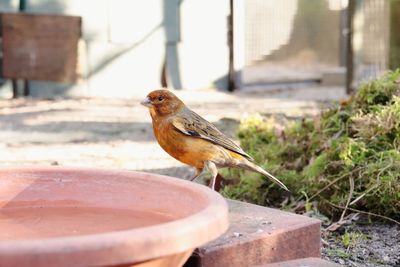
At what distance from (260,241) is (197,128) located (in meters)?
1.07

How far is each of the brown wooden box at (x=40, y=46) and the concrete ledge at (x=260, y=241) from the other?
24.9 ft

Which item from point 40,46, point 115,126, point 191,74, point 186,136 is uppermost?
point 40,46

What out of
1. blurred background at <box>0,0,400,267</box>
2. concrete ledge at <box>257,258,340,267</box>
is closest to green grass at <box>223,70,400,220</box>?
blurred background at <box>0,0,400,267</box>

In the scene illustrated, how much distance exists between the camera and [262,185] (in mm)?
5184

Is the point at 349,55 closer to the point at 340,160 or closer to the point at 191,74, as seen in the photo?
the point at 191,74

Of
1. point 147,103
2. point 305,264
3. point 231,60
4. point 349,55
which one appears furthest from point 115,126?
point 305,264

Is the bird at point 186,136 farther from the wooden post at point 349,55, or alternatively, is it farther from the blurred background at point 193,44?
the wooden post at point 349,55

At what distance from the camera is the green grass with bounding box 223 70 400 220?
4.70 m

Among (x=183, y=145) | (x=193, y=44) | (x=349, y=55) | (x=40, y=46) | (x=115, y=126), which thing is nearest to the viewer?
(x=183, y=145)

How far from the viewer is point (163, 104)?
416 cm

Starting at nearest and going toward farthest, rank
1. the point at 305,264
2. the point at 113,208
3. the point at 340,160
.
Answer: the point at 113,208 → the point at 305,264 → the point at 340,160

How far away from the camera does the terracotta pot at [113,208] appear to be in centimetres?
217

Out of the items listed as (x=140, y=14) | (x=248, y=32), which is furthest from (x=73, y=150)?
(x=248, y=32)

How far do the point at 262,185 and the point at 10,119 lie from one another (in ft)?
15.2
